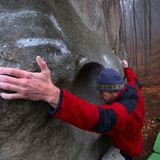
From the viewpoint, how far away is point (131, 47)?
6035 mm

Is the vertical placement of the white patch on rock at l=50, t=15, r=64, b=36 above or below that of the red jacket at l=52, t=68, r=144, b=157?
above

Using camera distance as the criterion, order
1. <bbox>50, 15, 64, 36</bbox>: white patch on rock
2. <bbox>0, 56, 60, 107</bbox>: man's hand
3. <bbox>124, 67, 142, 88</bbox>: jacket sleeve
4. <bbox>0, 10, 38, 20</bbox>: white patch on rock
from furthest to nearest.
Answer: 1. <bbox>124, 67, 142, 88</bbox>: jacket sleeve
2. <bbox>50, 15, 64, 36</bbox>: white patch on rock
3. <bbox>0, 10, 38, 20</bbox>: white patch on rock
4. <bbox>0, 56, 60, 107</bbox>: man's hand

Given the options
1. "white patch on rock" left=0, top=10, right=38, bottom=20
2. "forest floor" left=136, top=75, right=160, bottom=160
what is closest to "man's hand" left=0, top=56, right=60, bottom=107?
"white patch on rock" left=0, top=10, right=38, bottom=20

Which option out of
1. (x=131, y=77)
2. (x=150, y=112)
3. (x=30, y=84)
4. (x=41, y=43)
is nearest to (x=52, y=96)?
(x=30, y=84)

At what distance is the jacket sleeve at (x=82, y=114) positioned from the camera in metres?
1.16

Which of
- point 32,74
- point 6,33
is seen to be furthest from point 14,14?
point 32,74

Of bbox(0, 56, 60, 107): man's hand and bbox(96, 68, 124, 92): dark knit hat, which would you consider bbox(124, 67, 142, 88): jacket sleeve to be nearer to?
bbox(96, 68, 124, 92): dark knit hat

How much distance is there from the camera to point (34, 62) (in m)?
1.17

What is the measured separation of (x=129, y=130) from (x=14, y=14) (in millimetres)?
870

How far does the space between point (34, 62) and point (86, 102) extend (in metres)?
0.28

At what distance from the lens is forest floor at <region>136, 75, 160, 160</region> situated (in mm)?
3223

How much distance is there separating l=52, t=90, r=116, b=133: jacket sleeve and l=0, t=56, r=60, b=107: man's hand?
4cm

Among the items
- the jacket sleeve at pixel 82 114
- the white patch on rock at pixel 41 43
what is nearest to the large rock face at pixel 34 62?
the white patch on rock at pixel 41 43

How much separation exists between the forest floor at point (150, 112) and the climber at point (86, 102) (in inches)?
55.5
